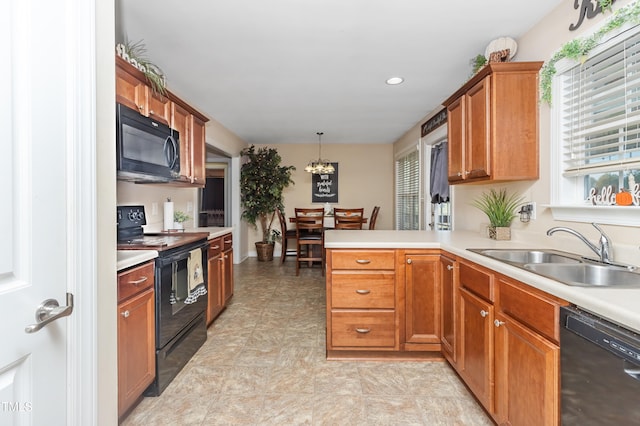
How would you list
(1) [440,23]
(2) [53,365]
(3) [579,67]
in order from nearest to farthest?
(2) [53,365] < (3) [579,67] < (1) [440,23]

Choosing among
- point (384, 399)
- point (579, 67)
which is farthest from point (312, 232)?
point (579, 67)

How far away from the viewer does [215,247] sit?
2938 millimetres

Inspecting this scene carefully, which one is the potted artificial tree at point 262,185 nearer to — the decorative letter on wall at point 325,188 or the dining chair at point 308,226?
the decorative letter on wall at point 325,188

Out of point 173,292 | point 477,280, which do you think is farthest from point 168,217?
point 477,280

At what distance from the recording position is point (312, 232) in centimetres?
557

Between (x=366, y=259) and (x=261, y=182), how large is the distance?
13.5 feet

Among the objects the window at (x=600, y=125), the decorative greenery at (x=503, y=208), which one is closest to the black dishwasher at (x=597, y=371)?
Answer: the window at (x=600, y=125)

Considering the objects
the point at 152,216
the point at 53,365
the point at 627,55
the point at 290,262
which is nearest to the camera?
the point at 53,365

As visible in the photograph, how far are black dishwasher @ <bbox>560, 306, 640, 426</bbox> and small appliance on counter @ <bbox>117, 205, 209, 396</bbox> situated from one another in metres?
1.99

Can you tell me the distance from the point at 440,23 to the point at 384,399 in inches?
98.4

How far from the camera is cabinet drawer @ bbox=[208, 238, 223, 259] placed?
2818 millimetres

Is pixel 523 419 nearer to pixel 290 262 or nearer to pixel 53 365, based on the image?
pixel 53 365

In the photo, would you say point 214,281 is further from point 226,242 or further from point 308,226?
point 308,226

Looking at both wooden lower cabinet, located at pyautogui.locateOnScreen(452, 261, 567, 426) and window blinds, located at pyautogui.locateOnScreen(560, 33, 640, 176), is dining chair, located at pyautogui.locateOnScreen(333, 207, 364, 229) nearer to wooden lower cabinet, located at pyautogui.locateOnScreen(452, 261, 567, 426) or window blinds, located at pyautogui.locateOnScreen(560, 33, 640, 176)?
wooden lower cabinet, located at pyautogui.locateOnScreen(452, 261, 567, 426)
